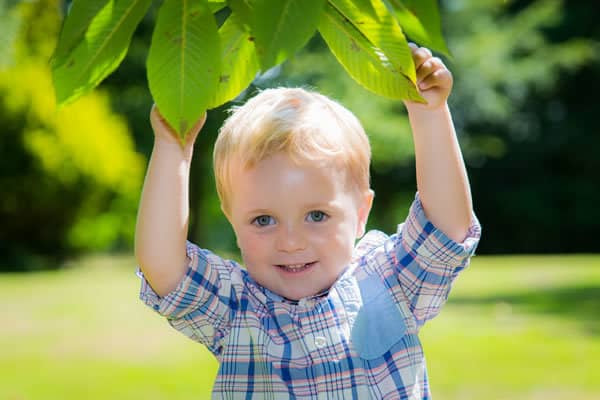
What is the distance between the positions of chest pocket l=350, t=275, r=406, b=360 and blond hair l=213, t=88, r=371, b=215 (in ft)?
0.78

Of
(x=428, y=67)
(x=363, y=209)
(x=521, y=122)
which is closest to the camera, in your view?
(x=428, y=67)

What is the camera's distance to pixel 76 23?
3.66ft

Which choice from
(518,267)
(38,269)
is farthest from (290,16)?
(38,269)

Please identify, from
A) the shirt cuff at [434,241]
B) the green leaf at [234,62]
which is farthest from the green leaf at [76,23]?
the shirt cuff at [434,241]

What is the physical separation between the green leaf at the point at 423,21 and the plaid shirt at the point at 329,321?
782 millimetres

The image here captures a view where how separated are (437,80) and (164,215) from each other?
632 mm

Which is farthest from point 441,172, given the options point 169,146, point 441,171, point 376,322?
point 169,146

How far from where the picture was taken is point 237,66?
1272 mm

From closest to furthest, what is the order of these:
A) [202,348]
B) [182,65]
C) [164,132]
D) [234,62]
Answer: [182,65] < [234,62] < [164,132] < [202,348]

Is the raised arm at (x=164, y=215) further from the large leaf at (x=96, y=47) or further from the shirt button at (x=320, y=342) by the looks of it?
the large leaf at (x=96, y=47)

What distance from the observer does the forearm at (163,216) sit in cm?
170

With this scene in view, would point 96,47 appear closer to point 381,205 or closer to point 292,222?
point 292,222

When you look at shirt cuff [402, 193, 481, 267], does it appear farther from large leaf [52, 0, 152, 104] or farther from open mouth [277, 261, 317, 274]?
large leaf [52, 0, 152, 104]

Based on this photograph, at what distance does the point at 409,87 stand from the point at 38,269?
50.4 feet
